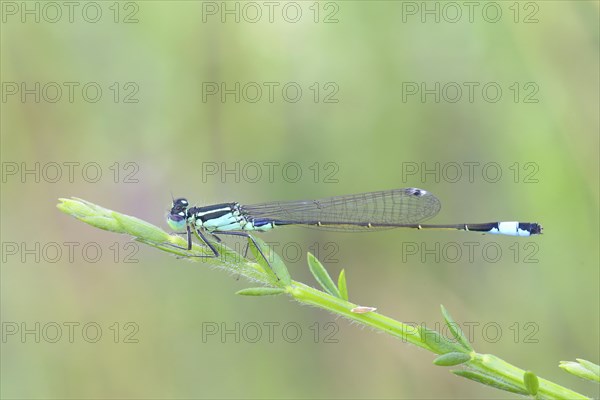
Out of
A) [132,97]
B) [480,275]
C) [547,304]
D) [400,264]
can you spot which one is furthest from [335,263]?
[132,97]

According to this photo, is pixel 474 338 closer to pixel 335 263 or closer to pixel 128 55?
pixel 335 263

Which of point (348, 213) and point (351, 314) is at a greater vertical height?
point (348, 213)

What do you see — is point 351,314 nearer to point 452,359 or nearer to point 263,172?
point 452,359

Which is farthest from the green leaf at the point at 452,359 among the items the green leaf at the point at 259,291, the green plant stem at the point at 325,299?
the green leaf at the point at 259,291

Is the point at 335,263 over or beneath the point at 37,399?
over

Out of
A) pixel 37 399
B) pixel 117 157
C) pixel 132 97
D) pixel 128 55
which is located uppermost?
pixel 128 55

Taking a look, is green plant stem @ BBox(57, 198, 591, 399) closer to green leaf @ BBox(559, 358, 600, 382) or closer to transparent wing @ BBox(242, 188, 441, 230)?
green leaf @ BBox(559, 358, 600, 382)

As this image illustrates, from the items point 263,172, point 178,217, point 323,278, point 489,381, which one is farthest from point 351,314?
point 263,172
